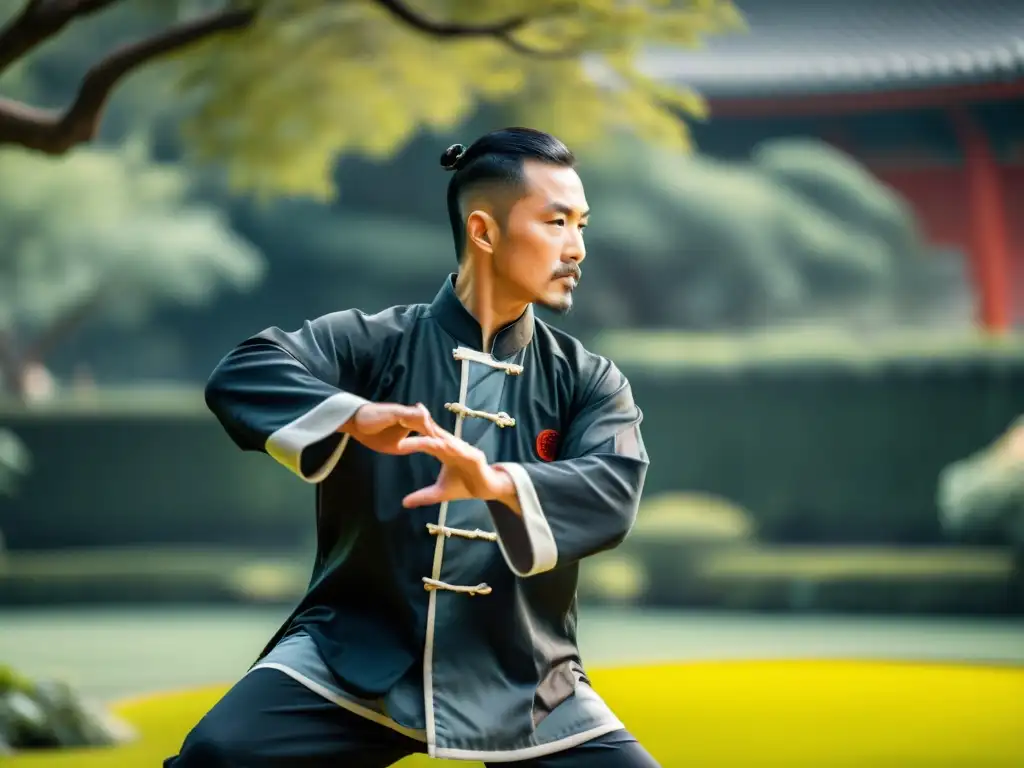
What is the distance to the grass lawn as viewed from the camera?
495 centimetres

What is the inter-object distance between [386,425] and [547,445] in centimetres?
35

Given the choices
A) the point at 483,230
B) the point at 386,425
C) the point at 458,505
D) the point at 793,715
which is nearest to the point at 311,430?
the point at 386,425

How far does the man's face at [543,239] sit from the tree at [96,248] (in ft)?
36.3

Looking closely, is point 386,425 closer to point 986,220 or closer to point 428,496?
point 428,496

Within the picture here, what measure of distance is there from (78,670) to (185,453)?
4.75 m

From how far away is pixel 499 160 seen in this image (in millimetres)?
2285

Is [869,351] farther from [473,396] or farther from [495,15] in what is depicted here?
[473,396]

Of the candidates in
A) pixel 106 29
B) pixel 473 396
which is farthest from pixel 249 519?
pixel 473 396

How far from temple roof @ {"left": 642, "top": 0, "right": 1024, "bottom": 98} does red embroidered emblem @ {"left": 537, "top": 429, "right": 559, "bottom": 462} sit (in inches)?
440

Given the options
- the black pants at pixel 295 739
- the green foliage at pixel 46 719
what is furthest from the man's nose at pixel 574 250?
the green foliage at pixel 46 719

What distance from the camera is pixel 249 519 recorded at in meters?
12.4

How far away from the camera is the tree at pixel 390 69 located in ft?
20.4

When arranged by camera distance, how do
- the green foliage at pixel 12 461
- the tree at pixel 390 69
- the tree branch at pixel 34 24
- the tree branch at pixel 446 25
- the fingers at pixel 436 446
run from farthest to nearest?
1. the green foliage at pixel 12 461
2. the tree at pixel 390 69
3. the tree branch at pixel 446 25
4. the tree branch at pixel 34 24
5. the fingers at pixel 436 446

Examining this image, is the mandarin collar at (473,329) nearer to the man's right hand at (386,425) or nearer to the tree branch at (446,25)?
the man's right hand at (386,425)
